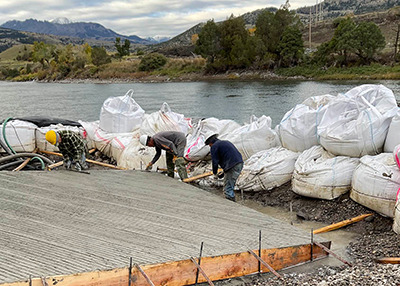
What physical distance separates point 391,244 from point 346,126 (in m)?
1.91

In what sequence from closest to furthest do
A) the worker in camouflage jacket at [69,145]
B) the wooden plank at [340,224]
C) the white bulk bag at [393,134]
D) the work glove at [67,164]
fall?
the wooden plank at [340,224] → the white bulk bag at [393,134] → the worker in camouflage jacket at [69,145] → the work glove at [67,164]

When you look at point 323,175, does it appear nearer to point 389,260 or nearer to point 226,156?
point 226,156

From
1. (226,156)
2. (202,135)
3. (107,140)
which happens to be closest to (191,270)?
(226,156)

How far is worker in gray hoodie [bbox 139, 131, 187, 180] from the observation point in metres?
6.31

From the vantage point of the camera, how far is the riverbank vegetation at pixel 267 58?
108 feet

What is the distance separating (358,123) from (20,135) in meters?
6.94

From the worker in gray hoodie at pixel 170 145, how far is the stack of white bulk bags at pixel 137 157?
82 cm

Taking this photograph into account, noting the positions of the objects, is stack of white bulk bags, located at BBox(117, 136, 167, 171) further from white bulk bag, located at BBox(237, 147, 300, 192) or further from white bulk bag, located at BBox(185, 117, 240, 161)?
white bulk bag, located at BBox(237, 147, 300, 192)

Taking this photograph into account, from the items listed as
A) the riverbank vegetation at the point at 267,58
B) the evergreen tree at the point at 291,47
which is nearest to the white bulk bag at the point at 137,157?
the riverbank vegetation at the point at 267,58

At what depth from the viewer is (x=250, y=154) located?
6941 mm

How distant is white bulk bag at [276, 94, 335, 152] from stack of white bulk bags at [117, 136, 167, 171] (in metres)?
2.32

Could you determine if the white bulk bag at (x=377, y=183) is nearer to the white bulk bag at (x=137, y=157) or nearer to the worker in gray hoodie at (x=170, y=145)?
the worker in gray hoodie at (x=170, y=145)

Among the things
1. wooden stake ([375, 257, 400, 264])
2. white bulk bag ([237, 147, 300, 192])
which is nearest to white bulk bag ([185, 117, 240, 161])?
white bulk bag ([237, 147, 300, 192])

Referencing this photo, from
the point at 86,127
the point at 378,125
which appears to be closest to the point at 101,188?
the point at 378,125
